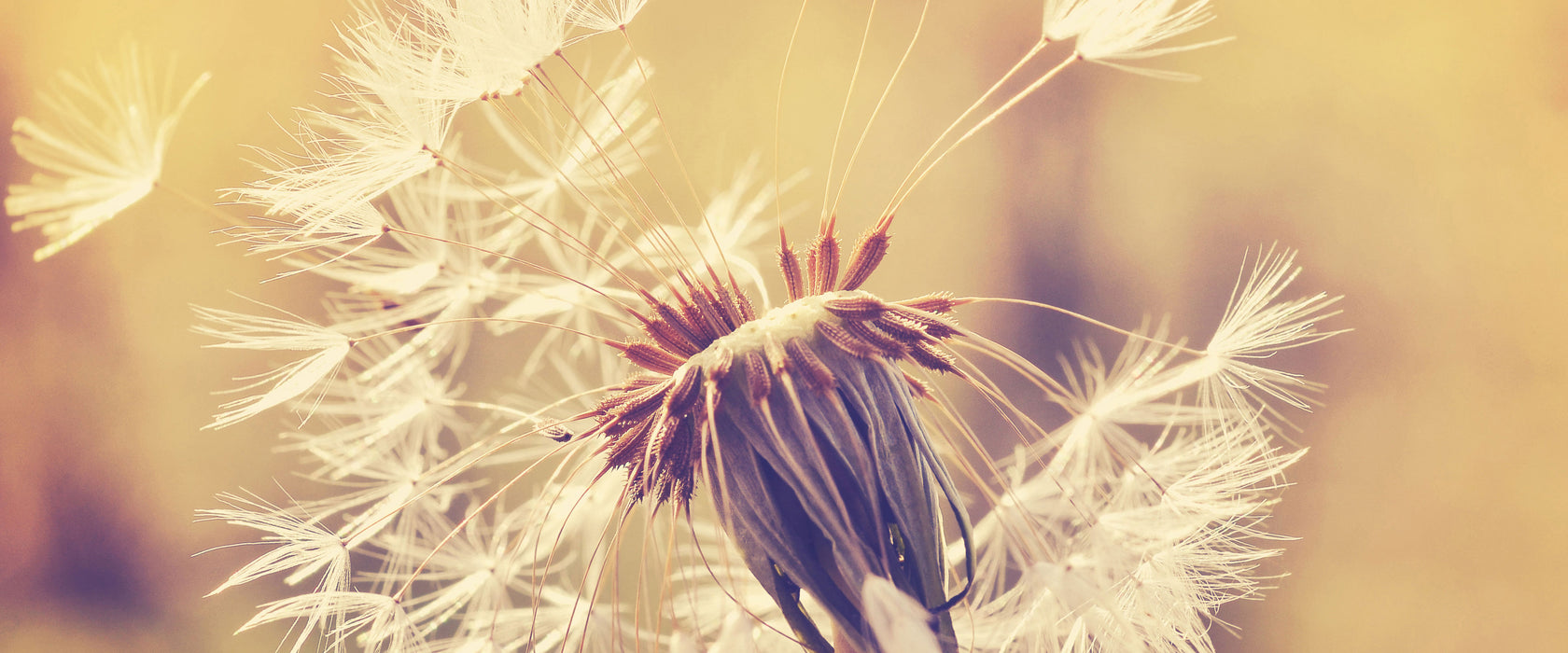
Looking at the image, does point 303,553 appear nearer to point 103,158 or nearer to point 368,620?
point 368,620

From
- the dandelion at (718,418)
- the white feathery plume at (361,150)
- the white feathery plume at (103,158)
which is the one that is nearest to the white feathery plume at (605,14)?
the dandelion at (718,418)

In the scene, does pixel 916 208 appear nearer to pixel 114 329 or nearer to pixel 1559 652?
pixel 1559 652

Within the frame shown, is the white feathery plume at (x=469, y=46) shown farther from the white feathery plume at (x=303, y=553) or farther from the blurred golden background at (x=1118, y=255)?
the blurred golden background at (x=1118, y=255)

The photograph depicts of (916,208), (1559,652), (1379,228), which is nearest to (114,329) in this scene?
(916,208)

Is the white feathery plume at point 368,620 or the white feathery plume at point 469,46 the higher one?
the white feathery plume at point 469,46

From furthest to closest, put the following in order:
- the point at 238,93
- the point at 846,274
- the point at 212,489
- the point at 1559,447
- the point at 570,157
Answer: the point at 212,489 → the point at 238,93 → the point at 1559,447 → the point at 570,157 → the point at 846,274

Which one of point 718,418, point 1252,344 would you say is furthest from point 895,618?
point 1252,344

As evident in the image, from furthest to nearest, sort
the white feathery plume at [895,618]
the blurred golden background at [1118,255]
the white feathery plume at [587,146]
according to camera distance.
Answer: the blurred golden background at [1118,255]
the white feathery plume at [587,146]
the white feathery plume at [895,618]
